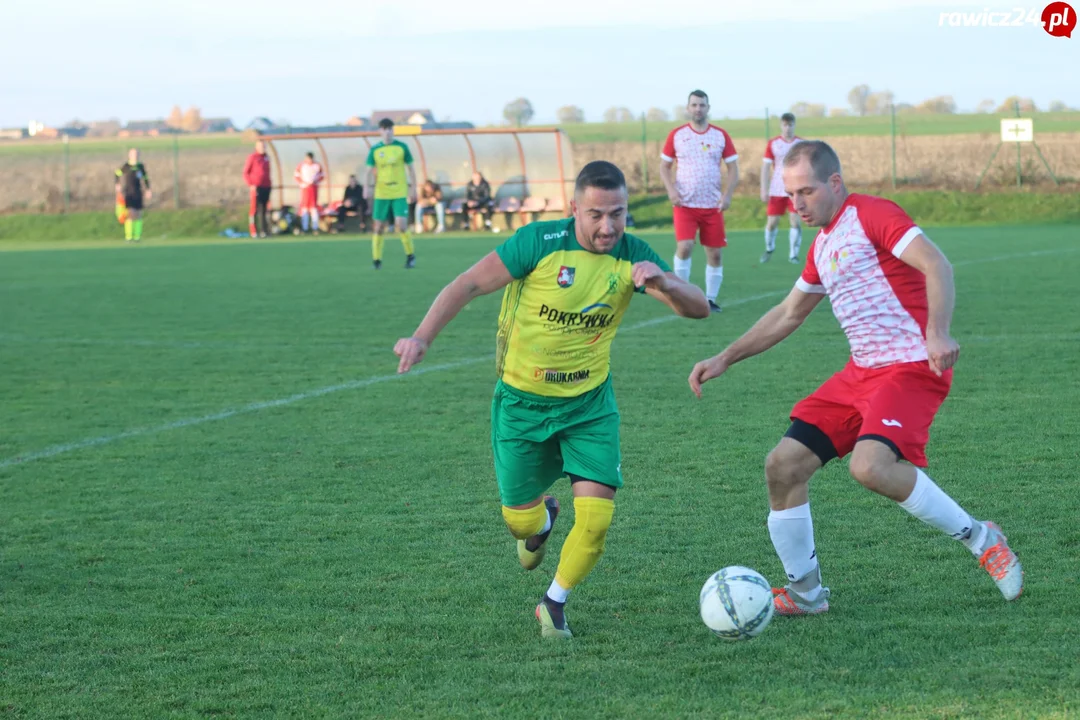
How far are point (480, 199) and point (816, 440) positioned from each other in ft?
92.4

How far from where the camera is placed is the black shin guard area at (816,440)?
443 cm

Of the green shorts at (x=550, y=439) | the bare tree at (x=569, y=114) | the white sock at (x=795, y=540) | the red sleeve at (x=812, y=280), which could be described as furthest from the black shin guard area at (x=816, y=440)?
the bare tree at (x=569, y=114)

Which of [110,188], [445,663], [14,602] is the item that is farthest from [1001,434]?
[110,188]

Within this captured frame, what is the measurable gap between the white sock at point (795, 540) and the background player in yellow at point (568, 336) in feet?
1.92

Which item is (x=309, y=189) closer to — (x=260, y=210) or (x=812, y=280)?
(x=260, y=210)

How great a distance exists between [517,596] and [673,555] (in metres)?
0.74

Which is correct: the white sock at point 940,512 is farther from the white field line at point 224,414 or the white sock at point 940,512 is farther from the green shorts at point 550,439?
the white field line at point 224,414

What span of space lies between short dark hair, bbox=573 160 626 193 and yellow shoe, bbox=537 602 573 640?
1.40 meters

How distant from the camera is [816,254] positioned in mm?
4609

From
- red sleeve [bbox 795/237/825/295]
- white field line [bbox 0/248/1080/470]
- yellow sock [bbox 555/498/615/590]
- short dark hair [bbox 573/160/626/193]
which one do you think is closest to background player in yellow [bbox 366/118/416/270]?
white field line [bbox 0/248/1080/470]

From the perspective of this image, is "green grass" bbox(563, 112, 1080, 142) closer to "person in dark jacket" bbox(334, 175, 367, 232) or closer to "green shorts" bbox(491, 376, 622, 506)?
"person in dark jacket" bbox(334, 175, 367, 232)

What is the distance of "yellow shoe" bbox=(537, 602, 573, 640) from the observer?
4155 mm

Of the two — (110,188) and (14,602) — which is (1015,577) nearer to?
(14,602)

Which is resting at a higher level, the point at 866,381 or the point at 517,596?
the point at 866,381
